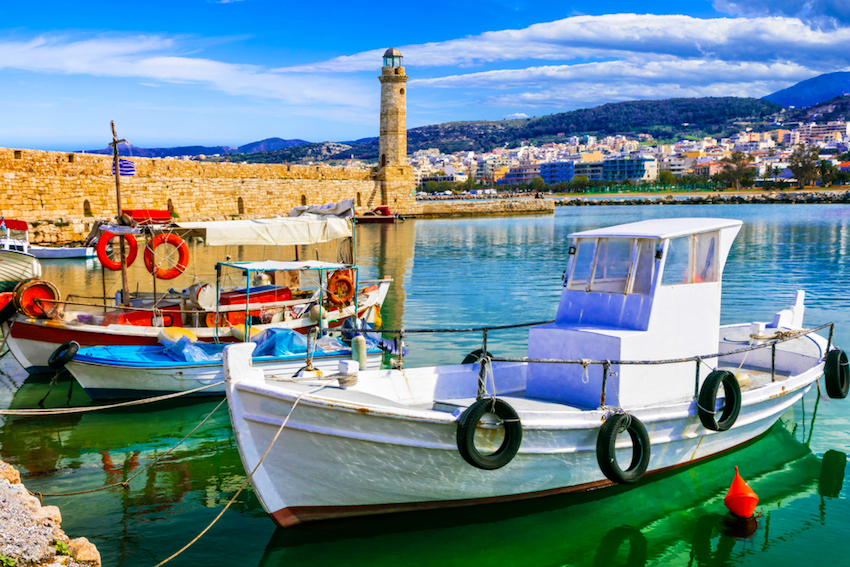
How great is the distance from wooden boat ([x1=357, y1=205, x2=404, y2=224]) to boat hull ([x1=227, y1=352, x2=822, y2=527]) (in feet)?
133

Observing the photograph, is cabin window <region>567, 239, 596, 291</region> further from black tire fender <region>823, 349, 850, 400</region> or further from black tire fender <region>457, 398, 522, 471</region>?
black tire fender <region>823, 349, 850, 400</region>

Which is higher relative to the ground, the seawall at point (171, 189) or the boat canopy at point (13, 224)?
the seawall at point (171, 189)

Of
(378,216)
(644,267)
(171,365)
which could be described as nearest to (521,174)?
(378,216)

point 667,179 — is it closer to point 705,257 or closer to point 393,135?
point 393,135

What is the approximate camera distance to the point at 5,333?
1023 cm

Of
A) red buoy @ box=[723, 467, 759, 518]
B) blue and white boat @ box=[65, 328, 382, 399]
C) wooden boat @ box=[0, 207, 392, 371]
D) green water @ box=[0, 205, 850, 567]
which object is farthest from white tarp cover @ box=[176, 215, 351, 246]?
red buoy @ box=[723, 467, 759, 518]

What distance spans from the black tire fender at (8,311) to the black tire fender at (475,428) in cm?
794

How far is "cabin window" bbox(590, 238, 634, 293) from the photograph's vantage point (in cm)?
656

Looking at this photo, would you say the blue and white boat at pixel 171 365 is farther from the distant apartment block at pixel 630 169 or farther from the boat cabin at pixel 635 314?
the distant apartment block at pixel 630 169

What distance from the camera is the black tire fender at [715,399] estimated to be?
6.23m

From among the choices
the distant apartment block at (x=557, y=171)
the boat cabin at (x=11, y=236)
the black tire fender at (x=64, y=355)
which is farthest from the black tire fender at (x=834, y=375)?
the distant apartment block at (x=557, y=171)

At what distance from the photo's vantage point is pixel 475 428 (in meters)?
5.30

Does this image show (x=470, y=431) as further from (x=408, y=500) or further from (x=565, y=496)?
(x=565, y=496)

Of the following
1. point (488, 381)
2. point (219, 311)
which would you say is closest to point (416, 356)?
point (219, 311)
